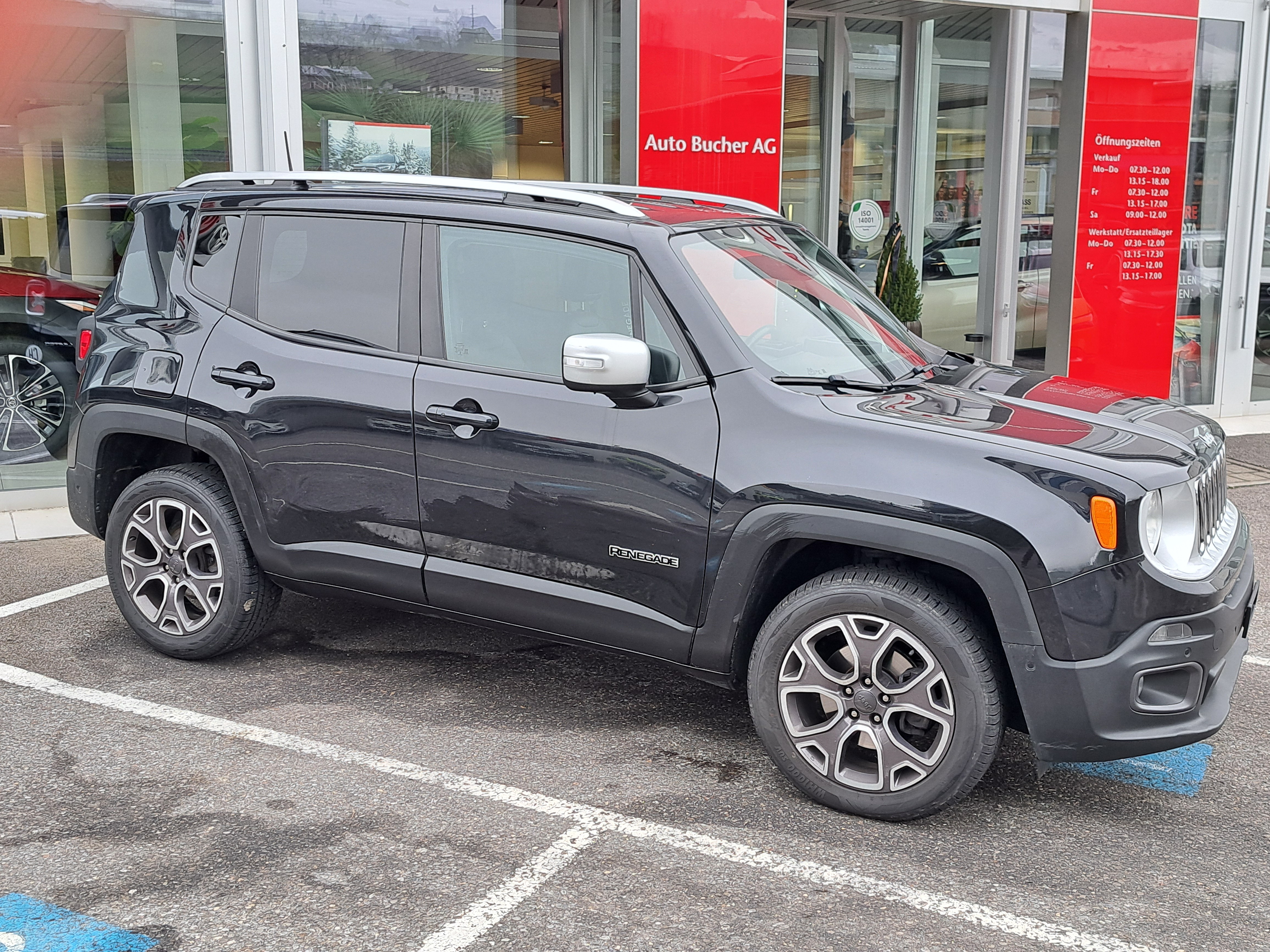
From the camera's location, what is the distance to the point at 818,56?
1149 centimetres

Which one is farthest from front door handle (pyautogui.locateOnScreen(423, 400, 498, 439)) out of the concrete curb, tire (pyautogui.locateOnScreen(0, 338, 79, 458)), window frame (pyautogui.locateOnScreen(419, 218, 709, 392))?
tire (pyautogui.locateOnScreen(0, 338, 79, 458))

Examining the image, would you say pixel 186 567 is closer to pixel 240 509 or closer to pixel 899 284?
pixel 240 509

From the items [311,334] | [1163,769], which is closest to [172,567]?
[311,334]

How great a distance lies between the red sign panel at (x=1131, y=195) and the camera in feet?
33.1

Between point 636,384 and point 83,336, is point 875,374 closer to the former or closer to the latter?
point 636,384

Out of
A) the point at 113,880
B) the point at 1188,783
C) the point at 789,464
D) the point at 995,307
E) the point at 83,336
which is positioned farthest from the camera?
the point at 995,307

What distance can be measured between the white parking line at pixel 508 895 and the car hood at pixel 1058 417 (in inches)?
57.7

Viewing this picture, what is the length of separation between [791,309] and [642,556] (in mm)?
992

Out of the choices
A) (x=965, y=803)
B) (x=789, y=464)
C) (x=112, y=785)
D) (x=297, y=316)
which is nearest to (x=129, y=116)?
(x=297, y=316)

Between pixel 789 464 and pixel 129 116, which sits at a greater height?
pixel 129 116

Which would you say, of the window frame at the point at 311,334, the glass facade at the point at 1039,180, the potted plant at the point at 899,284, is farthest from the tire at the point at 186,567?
the glass facade at the point at 1039,180

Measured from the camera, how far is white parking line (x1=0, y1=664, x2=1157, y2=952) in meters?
3.08

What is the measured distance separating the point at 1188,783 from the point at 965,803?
783 mm

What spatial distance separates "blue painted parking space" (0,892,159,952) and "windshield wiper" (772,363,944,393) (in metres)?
2.31
